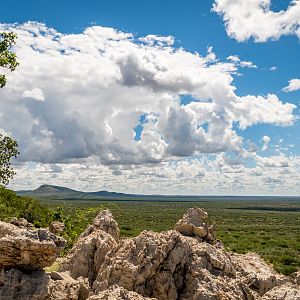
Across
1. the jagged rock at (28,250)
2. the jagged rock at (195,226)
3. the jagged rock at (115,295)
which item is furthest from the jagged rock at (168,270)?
the jagged rock at (195,226)

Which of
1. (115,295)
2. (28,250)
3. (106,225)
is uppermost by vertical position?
(28,250)

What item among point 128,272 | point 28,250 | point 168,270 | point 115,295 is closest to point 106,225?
point 168,270

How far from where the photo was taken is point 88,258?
57.8ft

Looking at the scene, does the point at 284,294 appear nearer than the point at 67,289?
Yes

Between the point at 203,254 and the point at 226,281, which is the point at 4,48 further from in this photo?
the point at 226,281

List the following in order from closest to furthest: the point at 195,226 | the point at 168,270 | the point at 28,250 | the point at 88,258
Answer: the point at 28,250 → the point at 168,270 → the point at 88,258 → the point at 195,226

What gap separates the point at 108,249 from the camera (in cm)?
1766

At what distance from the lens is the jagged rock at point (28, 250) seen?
1200 cm

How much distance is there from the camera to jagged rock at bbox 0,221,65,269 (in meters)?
12.0

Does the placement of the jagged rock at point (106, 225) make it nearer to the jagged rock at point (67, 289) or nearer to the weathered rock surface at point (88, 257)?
the weathered rock surface at point (88, 257)

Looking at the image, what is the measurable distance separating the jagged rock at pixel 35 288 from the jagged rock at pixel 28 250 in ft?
0.89

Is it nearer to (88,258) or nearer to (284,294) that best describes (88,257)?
(88,258)

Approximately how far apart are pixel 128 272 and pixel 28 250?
3.39 m

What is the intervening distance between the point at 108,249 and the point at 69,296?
5213 mm
